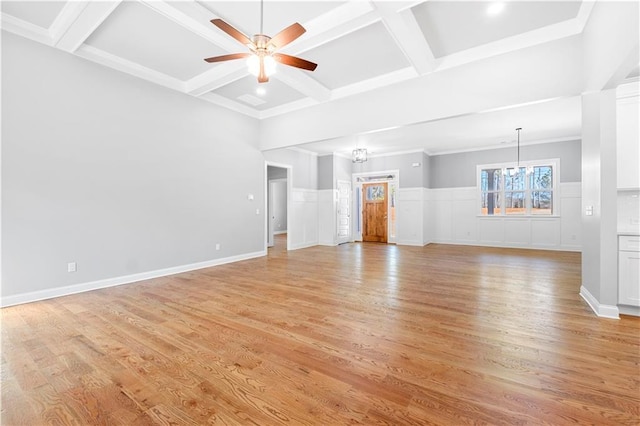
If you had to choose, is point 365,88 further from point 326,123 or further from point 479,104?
point 479,104

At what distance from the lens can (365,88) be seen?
16.4ft

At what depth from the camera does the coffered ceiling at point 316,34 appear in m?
3.18

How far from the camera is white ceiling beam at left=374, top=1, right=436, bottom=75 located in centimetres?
302

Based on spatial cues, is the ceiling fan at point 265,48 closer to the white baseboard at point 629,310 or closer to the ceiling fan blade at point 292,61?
the ceiling fan blade at point 292,61

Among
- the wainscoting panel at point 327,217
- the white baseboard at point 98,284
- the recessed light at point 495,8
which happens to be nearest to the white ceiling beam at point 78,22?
the white baseboard at point 98,284

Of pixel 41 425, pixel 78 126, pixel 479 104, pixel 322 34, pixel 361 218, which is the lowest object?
pixel 41 425

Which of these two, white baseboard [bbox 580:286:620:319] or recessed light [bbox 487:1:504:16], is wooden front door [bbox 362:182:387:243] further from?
recessed light [bbox 487:1:504:16]

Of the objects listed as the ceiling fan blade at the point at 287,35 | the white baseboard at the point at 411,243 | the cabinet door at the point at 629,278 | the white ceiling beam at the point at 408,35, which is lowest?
the white baseboard at the point at 411,243

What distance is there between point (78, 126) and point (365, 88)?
447cm

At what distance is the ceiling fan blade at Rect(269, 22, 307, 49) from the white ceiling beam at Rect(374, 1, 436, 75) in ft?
3.16

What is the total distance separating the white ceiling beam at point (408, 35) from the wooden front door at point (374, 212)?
5718 millimetres

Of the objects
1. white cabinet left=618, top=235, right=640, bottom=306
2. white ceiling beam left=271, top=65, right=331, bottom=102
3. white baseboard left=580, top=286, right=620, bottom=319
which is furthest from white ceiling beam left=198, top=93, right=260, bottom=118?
white baseboard left=580, top=286, right=620, bottom=319

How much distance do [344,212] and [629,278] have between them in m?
7.23

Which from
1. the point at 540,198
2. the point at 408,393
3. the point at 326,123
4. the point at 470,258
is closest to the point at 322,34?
the point at 326,123
